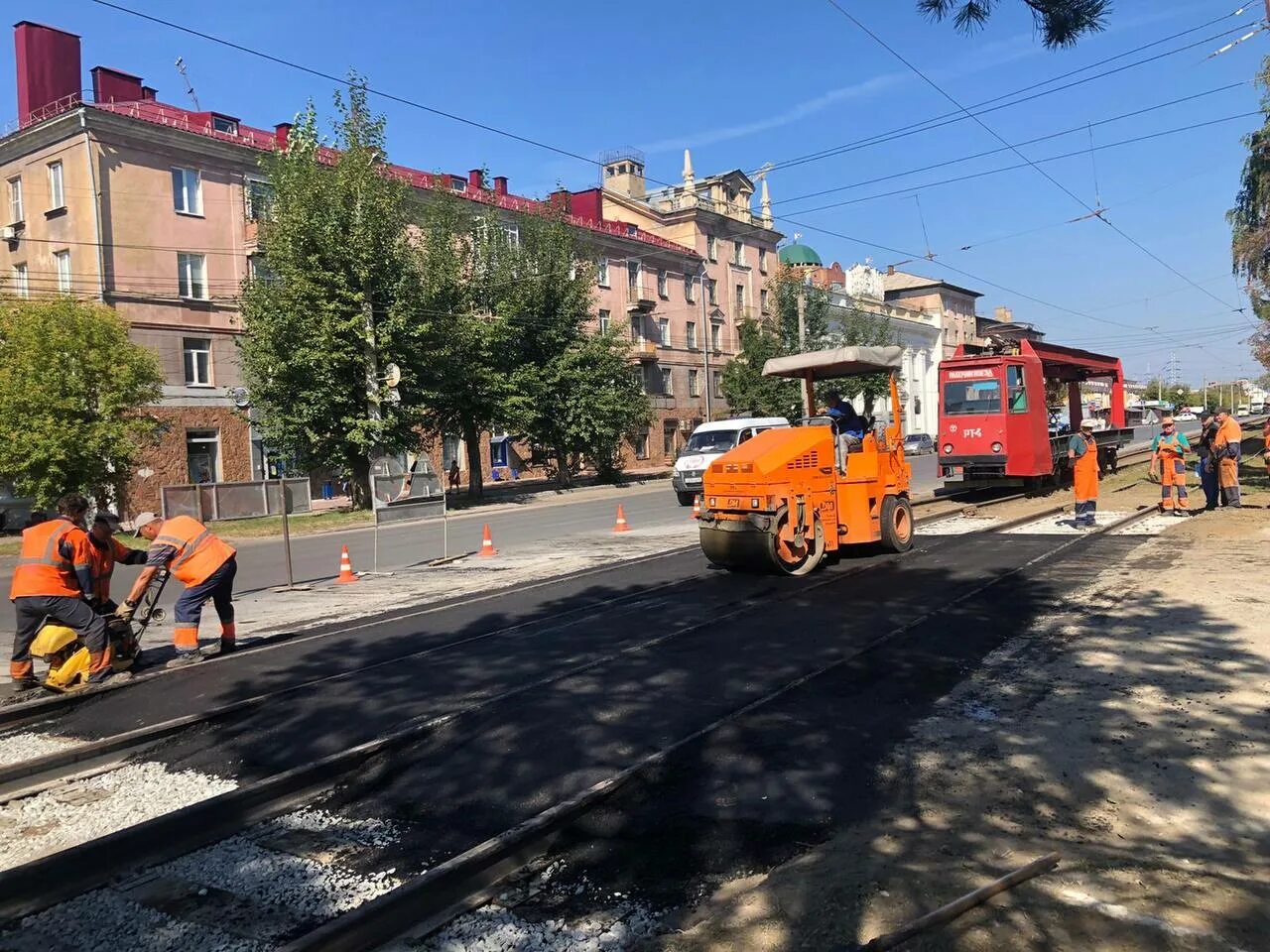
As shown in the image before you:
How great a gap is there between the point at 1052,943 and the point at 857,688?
131 inches

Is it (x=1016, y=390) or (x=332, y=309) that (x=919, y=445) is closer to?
Result: (x=1016, y=390)

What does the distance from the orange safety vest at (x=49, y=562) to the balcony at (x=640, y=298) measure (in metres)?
43.6

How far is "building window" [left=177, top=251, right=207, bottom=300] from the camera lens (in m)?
30.7

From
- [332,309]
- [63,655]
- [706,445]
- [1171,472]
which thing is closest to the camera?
[63,655]

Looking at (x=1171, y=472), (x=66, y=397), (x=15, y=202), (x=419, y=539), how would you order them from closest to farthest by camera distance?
(x=1171, y=472), (x=419, y=539), (x=66, y=397), (x=15, y=202)

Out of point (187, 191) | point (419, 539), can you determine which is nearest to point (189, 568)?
point (419, 539)

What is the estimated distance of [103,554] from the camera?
26.1 ft

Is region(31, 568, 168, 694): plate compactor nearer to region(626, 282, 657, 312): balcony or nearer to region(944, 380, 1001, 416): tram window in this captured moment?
region(944, 380, 1001, 416): tram window

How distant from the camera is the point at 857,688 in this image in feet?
21.2

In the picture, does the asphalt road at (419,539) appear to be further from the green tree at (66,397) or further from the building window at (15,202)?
the building window at (15,202)

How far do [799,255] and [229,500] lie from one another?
48146 millimetres

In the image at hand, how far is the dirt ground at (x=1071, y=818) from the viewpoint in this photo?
10.8 ft

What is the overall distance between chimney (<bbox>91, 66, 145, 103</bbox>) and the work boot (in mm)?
30903

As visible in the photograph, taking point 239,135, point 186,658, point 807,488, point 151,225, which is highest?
point 239,135
